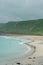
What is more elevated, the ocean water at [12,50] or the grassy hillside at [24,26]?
the grassy hillside at [24,26]

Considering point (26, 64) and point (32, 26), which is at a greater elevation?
point (32, 26)

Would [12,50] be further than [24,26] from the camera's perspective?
No

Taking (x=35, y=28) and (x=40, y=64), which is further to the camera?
(x=35, y=28)

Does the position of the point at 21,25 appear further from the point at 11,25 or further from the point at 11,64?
the point at 11,64

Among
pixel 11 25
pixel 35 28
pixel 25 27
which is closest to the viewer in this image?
pixel 35 28

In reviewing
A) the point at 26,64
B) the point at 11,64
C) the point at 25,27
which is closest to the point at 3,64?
the point at 11,64

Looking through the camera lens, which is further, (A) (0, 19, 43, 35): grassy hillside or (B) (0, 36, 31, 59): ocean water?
(A) (0, 19, 43, 35): grassy hillside

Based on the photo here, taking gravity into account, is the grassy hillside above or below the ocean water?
above

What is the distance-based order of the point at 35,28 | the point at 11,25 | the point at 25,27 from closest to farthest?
the point at 35,28 < the point at 25,27 < the point at 11,25

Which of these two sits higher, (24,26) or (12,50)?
(24,26)

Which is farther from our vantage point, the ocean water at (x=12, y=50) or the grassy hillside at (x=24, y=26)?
the grassy hillside at (x=24, y=26)
